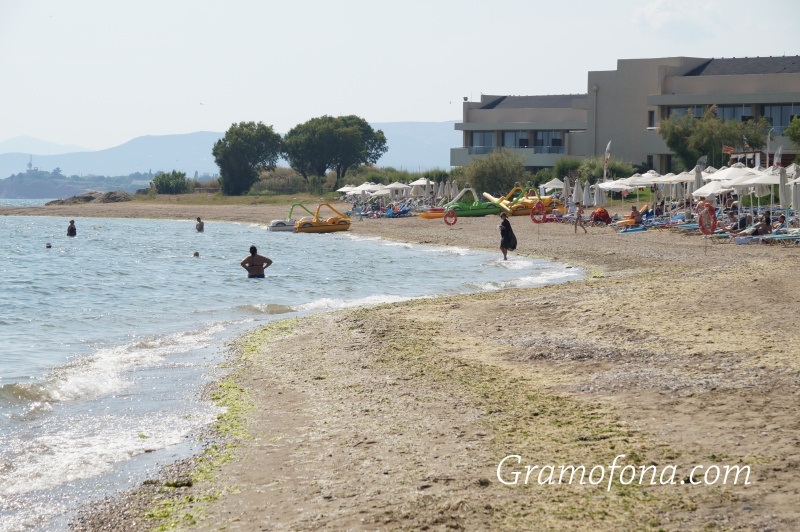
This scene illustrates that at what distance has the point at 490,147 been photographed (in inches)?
3091

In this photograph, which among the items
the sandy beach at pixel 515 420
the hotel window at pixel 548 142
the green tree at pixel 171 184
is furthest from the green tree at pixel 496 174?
the sandy beach at pixel 515 420

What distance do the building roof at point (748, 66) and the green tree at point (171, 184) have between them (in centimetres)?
5536

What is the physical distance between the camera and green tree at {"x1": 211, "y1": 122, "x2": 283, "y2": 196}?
96.6m

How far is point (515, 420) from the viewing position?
8.45m

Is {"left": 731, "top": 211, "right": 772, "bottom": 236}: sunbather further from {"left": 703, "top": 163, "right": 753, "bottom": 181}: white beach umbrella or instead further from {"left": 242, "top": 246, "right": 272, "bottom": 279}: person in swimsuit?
{"left": 242, "top": 246, "right": 272, "bottom": 279}: person in swimsuit

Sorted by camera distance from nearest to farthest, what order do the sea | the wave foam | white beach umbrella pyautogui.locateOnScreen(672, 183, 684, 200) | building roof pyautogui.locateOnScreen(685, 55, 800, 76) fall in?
the sea, the wave foam, white beach umbrella pyautogui.locateOnScreen(672, 183, 684, 200), building roof pyautogui.locateOnScreen(685, 55, 800, 76)

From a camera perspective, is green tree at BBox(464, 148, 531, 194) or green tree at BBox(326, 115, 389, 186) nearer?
green tree at BBox(464, 148, 531, 194)

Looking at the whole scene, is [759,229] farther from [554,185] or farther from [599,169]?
[599,169]

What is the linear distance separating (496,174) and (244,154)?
130ft

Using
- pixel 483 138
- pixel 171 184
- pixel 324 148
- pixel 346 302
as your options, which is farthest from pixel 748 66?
pixel 171 184

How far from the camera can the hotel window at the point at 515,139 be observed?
3027 inches

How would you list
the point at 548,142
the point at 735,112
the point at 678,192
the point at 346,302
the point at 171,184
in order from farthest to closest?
the point at 171,184, the point at 548,142, the point at 735,112, the point at 678,192, the point at 346,302

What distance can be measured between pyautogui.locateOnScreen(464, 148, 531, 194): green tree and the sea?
20.2 m

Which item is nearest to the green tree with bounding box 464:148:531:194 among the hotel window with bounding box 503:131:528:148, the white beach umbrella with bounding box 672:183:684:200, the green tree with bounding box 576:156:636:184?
the green tree with bounding box 576:156:636:184
